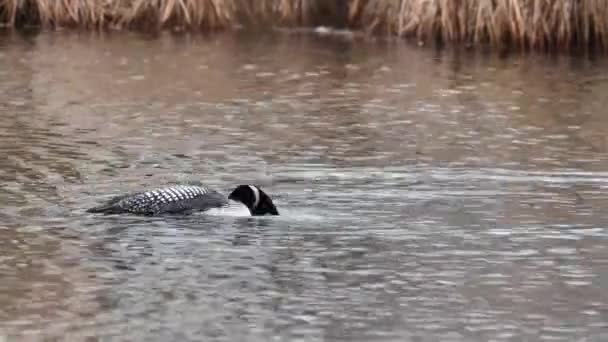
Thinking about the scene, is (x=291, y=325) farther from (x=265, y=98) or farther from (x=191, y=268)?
(x=265, y=98)

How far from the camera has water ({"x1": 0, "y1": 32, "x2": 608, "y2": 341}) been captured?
25.1 ft

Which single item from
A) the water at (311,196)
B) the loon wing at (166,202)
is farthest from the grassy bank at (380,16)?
the loon wing at (166,202)

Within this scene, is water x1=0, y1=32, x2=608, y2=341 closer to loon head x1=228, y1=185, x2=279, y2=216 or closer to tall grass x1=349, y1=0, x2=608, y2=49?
loon head x1=228, y1=185, x2=279, y2=216

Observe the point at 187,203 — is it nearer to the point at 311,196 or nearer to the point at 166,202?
the point at 166,202

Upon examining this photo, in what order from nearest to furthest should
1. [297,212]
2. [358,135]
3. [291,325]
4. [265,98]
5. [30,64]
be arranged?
1. [291,325]
2. [297,212]
3. [358,135]
4. [265,98]
5. [30,64]

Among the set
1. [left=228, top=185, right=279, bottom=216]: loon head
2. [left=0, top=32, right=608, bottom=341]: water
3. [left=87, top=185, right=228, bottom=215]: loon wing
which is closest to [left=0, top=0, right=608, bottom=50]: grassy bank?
[left=0, top=32, right=608, bottom=341]: water

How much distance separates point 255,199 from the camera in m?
9.82

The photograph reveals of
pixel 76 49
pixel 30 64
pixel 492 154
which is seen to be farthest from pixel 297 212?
pixel 76 49

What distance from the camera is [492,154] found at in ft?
40.5

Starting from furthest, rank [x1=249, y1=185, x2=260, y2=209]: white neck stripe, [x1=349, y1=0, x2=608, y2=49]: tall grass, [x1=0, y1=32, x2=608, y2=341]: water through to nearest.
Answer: [x1=349, y1=0, x2=608, y2=49]: tall grass
[x1=249, y1=185, x2=260, y2=209]: white neck stripe
[x1=0, y1=32, x2=608, y2=341]: water

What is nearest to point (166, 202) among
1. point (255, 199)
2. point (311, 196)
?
point (255, 199)

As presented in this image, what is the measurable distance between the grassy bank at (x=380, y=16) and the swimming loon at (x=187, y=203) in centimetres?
943

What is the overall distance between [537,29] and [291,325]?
1236 cm

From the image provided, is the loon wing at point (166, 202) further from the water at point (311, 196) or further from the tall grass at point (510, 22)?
the tall grass at point (510, 22)
